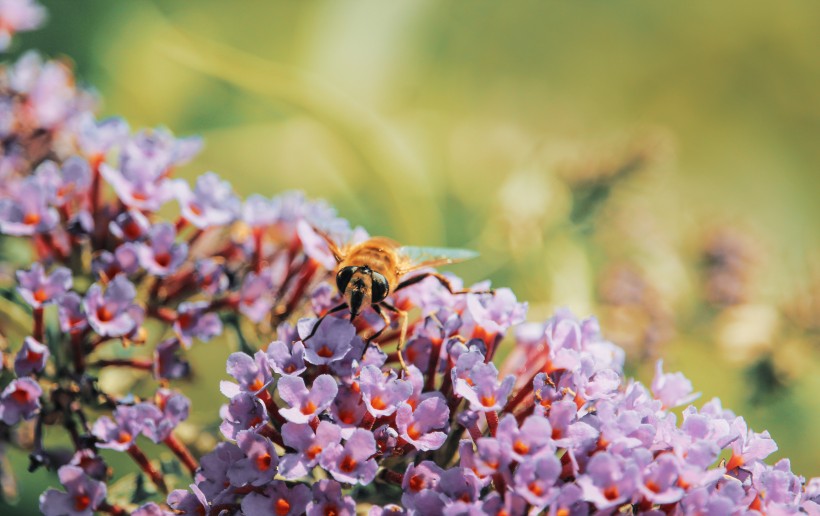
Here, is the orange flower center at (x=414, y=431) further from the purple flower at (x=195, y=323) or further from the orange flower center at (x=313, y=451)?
the purple flower at (x=195, y=323)

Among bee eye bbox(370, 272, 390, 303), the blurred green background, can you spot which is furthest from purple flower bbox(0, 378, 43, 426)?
the blurred green background

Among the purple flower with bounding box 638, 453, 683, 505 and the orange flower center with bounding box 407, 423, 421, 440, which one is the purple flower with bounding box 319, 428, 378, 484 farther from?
the purple flower with bounding box 638, 453, 683, 505

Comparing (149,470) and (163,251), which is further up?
(163,251)

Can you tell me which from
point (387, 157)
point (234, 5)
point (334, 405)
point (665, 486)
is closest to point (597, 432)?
point (665, 486)

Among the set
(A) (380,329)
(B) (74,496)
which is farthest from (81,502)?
(A) (380,329)

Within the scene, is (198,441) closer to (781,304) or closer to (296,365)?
(296,365)

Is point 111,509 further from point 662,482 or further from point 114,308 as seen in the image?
point 662,482
